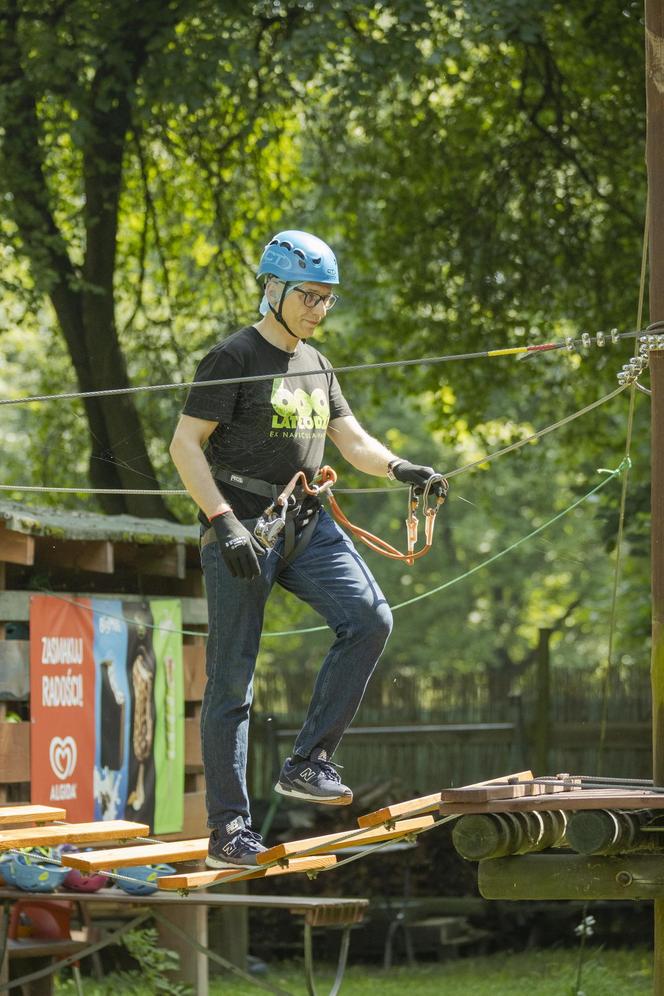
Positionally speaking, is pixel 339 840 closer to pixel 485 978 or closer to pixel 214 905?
→ pixel 214 905

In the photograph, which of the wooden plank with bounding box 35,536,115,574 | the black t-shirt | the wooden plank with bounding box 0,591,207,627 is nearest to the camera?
the black t-shirt

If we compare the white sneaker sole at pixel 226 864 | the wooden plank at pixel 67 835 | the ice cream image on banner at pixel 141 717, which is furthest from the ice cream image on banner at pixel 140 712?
the white sneaker sole at pixel 226 864

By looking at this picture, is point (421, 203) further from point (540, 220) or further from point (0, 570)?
point (0, 570)

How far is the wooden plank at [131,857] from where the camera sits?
17.0 feet

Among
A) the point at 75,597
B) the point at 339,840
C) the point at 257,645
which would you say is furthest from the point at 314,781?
the point at 75,597

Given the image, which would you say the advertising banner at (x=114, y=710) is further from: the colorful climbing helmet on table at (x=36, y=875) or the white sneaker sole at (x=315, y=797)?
the white sneaker sole at (x=315, y=797)

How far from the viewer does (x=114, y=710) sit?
834 cm

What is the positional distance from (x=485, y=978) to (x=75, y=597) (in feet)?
15.0

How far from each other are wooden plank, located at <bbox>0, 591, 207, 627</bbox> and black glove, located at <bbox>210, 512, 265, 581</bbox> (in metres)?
3.39

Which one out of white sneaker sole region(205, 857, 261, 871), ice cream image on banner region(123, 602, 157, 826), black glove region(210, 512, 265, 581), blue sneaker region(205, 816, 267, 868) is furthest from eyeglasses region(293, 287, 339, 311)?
ice cream image on banner region(123, 602, 157, 826)

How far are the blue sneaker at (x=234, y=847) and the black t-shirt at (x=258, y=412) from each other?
1001 mm

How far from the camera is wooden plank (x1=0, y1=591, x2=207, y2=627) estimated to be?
25.0 ft

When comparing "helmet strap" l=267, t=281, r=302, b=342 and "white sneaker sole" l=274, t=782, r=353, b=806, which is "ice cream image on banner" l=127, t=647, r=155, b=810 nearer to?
"white sneaker sole" l=274, t=782, r=353, b=806

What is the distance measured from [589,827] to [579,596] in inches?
928
